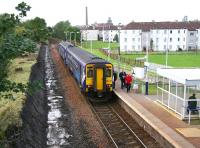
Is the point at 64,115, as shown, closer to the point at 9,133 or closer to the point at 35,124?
the point at 35,124

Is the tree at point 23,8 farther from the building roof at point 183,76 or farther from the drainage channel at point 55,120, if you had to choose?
the building roof at point 183,76

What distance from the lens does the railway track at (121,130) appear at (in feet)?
57.1

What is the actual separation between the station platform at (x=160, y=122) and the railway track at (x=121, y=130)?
0.35m

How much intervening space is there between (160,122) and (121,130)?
206cm

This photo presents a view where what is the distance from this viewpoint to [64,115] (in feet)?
78.0

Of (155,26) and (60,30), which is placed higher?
(60,30)

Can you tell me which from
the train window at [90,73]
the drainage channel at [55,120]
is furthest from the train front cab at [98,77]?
the drainage channel at [55,120]

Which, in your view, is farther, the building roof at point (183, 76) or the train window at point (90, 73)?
the train window at point (90, 73)

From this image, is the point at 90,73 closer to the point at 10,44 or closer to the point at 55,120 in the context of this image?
the point at 55,120

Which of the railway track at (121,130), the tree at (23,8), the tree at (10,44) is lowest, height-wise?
the railway track at (121,130)

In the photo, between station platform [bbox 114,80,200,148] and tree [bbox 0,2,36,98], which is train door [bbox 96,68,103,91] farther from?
tree [bbox 0,2,36,98]

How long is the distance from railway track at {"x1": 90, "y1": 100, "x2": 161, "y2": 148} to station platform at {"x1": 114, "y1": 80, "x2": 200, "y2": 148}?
35 cm

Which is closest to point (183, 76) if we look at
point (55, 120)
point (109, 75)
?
point (55, 120)

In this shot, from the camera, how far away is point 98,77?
87.1 feet
